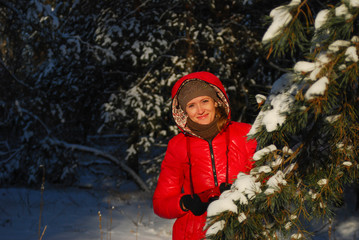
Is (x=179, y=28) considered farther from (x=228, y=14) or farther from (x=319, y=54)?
(x=319, y=54)

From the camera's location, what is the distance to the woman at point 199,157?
6.32 feet

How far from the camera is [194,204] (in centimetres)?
178

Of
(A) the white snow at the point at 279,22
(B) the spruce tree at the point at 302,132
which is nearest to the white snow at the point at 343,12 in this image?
(B) the spruce tree at the point at 302,132

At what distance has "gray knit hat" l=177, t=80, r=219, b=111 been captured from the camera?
7.12ft

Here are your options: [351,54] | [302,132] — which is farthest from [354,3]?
[302,132]

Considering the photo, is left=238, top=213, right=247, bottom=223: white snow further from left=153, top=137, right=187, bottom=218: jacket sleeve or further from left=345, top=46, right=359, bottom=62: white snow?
left=153, top=137, right=187, bottom=218: jacket sleeve

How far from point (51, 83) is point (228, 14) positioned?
4.18 m

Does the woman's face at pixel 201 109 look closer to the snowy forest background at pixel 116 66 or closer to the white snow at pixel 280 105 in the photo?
the white snow at pixel 280 105

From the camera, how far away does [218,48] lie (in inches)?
248

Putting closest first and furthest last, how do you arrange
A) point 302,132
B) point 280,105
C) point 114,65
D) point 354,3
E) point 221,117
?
point 354,3 < point 280,105 < point 302,132 < point 221,117 < point 114,65

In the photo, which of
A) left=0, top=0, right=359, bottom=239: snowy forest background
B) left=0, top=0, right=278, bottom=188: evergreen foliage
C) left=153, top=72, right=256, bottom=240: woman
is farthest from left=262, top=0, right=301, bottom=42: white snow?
left=0, top=0, right=278, bottom=188: evergreen foliage

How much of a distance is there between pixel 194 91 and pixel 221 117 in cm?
25

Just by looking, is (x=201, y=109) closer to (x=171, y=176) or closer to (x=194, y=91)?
(x=194, y=91)

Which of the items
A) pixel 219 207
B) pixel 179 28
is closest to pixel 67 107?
pixel 179 28
